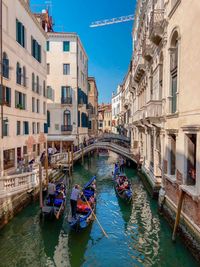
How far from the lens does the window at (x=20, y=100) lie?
599 inches

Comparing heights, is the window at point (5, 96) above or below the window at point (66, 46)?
below

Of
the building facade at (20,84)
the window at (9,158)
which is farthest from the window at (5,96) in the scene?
the window at (9,158)

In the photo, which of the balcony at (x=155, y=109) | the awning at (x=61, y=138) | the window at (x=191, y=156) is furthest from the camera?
the awning at (x=61, y=138)

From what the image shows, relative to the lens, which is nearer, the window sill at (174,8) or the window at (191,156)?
the window at (191,156)

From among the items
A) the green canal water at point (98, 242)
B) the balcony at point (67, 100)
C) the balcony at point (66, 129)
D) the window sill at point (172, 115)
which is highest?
the balcony at point (67, 100)

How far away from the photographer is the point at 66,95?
28000 mm

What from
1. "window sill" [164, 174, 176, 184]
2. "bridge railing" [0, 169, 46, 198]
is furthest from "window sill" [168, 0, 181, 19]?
"bridge railing" [0, 169, 46, 198]

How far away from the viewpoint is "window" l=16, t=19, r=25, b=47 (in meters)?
15.0

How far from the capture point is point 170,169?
11039 millimetres

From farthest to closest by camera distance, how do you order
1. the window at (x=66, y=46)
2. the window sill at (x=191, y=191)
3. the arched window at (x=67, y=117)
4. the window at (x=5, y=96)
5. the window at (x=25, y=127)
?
the arched window at (x=67, y=117), the window at (x=66, y=46), the window at (x=25, y=127), the window at (x=5, y=96), the window sill at (x=191, y=191)

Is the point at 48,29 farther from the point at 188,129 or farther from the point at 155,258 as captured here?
the point at 155,258

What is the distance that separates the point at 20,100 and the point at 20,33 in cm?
393

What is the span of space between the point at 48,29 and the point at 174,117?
2342cm

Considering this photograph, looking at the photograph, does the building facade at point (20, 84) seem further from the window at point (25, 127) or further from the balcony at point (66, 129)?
the balcony at point (66, 129)
